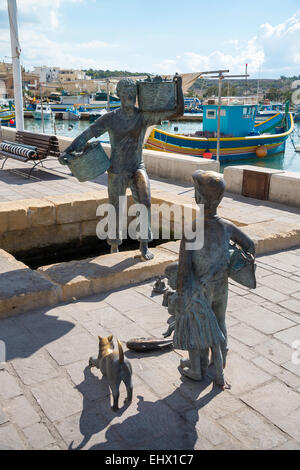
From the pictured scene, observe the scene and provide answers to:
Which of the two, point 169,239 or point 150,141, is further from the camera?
point 150,141

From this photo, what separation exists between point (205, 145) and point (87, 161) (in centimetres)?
1494

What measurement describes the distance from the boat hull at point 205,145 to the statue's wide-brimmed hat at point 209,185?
52.6 ft

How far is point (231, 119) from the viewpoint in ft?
65.6

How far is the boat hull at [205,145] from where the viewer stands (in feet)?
62.3

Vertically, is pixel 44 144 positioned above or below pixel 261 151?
above

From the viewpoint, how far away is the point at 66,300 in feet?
14.0

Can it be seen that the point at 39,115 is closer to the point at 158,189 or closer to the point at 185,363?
the point at 158,189

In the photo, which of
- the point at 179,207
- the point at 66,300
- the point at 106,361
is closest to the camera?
the point at 106,361

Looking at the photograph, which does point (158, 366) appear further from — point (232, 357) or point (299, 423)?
point (299, 423)

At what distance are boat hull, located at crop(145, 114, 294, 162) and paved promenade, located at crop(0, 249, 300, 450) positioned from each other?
49.8 feet

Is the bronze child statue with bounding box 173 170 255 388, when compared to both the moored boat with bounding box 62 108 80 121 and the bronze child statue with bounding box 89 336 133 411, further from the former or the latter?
the moored boat with bounding box 62 108 80 121

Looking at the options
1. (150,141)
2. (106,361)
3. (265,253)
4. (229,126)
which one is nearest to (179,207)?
(265,253)

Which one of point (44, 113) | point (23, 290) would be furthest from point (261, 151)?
point (44, 113)
